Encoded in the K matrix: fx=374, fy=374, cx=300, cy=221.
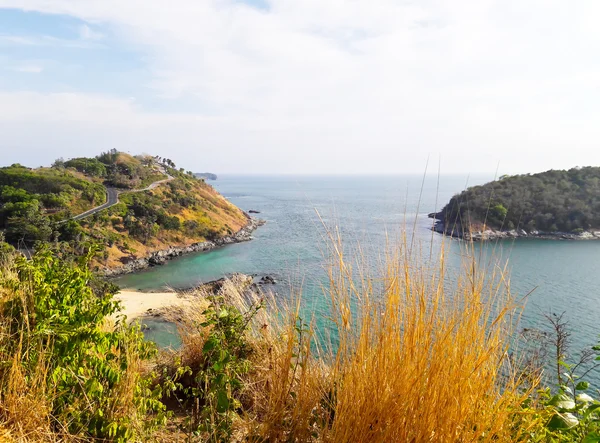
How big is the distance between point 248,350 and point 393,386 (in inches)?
47.7

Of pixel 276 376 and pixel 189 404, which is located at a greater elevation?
pixel 276 376

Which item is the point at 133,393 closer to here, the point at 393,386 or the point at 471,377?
the point at 393,386

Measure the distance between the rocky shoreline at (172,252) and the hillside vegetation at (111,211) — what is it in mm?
565

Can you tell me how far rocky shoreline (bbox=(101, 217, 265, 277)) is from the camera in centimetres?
2212

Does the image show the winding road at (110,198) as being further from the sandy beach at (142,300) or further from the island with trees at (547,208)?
the island with trees at (547,208)

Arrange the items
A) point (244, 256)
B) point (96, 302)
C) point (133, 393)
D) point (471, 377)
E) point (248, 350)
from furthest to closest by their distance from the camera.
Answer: point (244, 256), point (248, 350), point (96, 302), point (133, 393), point (471, 377)

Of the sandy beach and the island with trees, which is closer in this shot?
the sandy beach

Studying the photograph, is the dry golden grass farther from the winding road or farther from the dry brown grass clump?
the winding road

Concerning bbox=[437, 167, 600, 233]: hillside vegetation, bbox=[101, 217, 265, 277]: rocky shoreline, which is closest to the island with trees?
bbox=[437, 167, 600, 233]: hillside vegetation

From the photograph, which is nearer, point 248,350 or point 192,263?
point 248,350

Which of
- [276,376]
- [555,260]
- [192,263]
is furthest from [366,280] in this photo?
[555,260]

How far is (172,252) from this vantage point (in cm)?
2639

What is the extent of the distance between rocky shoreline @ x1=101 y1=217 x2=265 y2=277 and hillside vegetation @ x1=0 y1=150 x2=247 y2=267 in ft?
1.85

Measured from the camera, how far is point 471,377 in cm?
126
